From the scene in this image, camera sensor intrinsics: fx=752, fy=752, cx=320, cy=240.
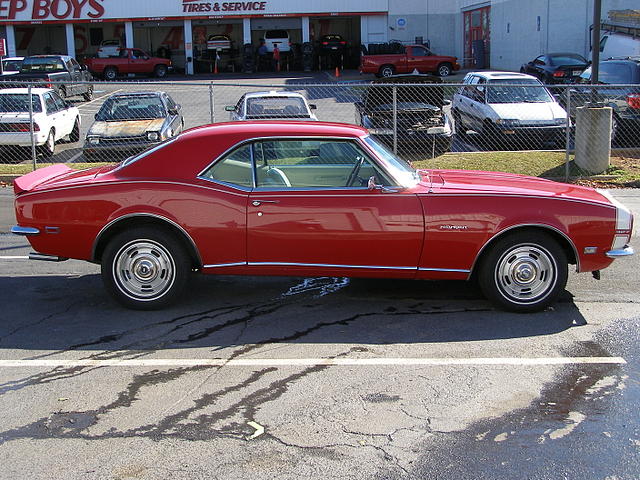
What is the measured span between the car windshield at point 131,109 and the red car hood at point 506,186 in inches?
392

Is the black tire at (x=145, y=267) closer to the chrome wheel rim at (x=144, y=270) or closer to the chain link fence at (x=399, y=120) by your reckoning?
the chrome wheel rim at (x=144, y=270)

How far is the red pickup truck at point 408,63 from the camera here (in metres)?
37.0

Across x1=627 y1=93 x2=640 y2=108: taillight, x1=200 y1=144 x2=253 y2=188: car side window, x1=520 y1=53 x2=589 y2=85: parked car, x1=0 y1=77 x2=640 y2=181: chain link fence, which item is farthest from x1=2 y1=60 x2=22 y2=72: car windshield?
x1=200 y1=144 x2=253 y2=188: car side window

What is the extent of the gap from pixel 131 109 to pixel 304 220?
1049 cm

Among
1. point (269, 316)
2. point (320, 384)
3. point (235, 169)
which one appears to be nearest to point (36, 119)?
point (235, 169)

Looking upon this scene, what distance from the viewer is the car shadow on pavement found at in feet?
18.6

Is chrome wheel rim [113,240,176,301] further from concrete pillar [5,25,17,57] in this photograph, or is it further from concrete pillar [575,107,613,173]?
concrete pillar [5,25,17,57]

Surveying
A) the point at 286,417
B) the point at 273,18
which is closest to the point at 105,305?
the point at 286,417

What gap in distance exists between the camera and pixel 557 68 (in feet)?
86.1

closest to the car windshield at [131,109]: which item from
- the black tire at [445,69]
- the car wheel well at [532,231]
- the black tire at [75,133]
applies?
the black tire at [75,133]

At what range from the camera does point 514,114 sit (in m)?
15.4

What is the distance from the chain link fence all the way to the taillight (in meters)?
0.02

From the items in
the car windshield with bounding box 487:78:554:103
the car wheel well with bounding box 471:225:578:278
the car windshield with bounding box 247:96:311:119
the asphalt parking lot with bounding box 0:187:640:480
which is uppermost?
the car windshield with bounding box 487:78:554:103

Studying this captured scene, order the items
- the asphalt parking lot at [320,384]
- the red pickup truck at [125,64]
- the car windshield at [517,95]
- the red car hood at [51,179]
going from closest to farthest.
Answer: the asphalt parking lot at [320,384]
the red car hood at [51,179]
the car windshield at [517,95]
the red pickup truck at [125,64]
